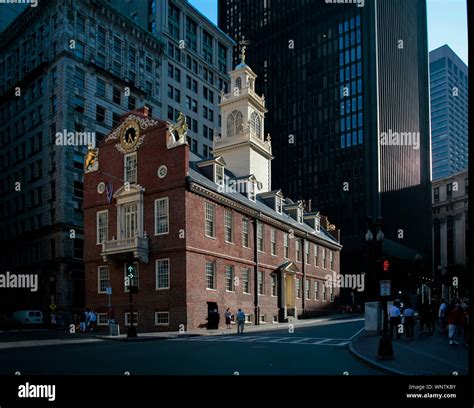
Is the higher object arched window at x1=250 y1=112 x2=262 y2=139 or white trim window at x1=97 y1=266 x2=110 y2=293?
arched window at x1=250 y1=112 x2=262 y2=139

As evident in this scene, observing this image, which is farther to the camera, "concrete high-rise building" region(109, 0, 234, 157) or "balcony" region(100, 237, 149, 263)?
"concrete high-rise building" region(109, 0, 234, 157)

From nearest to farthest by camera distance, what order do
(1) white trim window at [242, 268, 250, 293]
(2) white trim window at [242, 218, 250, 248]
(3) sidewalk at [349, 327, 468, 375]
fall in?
(3) sidewalk at [349, 327, 468, 375]
(1) white trim window at [242, 268, 250, 293]
(2) white trim window at [242, 218, 250, 248]

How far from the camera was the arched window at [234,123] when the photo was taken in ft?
154

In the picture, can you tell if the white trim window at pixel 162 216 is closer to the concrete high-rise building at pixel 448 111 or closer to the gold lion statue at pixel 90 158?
the gold lion statue at pixel 90 158

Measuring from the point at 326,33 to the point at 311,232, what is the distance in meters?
46.2

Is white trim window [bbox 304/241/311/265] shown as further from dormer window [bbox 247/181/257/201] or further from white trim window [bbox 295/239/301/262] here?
Answer: dormer window [bbox 247/181/257/201]

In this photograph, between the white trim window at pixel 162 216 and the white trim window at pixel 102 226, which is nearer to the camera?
the white trim window at pixel 162 216

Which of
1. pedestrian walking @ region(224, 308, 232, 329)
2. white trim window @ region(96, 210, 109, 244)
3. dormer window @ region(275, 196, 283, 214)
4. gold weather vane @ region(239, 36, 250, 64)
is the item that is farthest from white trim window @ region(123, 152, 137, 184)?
dormer window @ region(275, 196, 283, 214)

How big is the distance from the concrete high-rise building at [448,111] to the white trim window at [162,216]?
24484 millimetres

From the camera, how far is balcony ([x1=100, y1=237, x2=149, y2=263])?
32578mm

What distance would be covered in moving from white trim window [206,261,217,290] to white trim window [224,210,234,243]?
232 centimetres

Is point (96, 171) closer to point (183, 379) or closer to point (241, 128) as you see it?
point (241, 128)

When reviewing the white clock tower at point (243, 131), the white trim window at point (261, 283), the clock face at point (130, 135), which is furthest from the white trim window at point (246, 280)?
the clock face at point (130, 135)

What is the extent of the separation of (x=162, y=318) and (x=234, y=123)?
21.5 m
